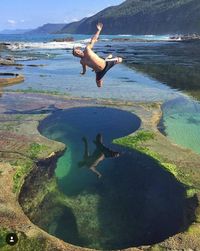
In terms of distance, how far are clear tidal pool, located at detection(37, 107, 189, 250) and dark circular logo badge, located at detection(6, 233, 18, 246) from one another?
165 cm

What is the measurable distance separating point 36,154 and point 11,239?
293 inches

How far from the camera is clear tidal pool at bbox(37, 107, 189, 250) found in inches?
535

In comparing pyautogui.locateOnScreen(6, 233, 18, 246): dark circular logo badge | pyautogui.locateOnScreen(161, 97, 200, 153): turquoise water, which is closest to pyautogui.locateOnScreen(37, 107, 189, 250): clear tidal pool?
Result: pyautogui.locateOnScreen(6, 233, 18, 246): dark circular logo badge

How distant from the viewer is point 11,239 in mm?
12391

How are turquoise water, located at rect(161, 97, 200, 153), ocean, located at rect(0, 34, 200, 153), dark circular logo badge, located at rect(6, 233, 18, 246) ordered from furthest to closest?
1. ocean, located at rect(0, 34, 200, 153)
2. turquoise water, located at rect(161, 97, 200, 153)
3. dark circular logo badge, located at rect(6, 233, 18, 246)

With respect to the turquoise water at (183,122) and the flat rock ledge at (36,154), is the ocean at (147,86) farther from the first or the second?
the flat rock ledge at (36,154)

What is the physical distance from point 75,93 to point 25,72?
1900cm

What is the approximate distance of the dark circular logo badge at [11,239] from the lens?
12.3 metres

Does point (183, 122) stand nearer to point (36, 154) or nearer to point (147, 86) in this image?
point (36, 154)

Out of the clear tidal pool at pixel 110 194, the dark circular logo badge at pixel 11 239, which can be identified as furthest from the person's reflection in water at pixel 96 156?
the dark circular logo badge at pixel 11 239

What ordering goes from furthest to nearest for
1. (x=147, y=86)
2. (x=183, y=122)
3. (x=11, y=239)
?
(x=147, y=86) < (x=183, y=122) < (x=11, y=239)

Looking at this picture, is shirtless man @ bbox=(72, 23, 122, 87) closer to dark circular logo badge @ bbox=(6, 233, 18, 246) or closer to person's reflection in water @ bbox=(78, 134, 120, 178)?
person's reflection in water @ bbox=(78, 134, 120, 178)

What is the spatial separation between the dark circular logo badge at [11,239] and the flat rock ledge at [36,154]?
129 millimetres

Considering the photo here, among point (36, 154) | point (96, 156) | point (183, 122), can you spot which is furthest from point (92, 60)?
point (183, 122)
